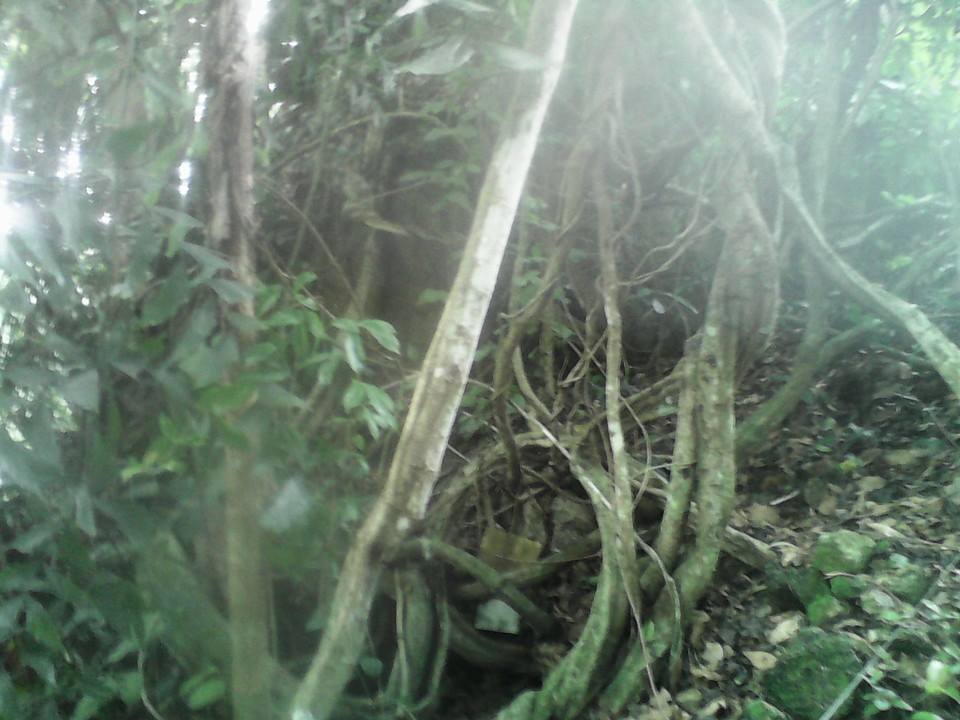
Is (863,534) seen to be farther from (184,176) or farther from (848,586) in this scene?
(184,176)

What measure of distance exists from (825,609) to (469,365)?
104 cm

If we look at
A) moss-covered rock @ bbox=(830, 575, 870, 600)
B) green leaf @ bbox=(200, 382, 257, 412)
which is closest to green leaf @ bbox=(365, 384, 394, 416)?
green leaf @ bbox=(200, 382, 257, 412)

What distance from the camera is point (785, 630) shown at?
1933 mm

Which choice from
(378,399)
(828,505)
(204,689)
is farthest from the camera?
(828,505)

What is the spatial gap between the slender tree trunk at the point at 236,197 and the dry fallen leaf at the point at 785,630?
1231 millimetres

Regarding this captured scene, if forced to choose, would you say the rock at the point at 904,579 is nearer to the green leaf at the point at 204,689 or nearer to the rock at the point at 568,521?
the rock at the point at 568,521

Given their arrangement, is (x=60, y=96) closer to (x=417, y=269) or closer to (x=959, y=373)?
(x=417, y=269)

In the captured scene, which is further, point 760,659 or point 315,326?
point 760,659

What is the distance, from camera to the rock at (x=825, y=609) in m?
1.87

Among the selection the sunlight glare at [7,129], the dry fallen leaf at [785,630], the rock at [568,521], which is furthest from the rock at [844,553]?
the sunlight glare at [7,129]

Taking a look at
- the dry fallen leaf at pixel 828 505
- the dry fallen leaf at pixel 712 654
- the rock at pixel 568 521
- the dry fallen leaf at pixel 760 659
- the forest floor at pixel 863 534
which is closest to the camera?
the forest floor at pixel 863 534

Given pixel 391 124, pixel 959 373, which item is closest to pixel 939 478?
pixel 959 373

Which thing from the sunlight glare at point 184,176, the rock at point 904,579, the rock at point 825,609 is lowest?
the rock at point 825,609

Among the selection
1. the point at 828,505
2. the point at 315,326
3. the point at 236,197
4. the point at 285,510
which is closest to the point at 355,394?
the point at 315,326
